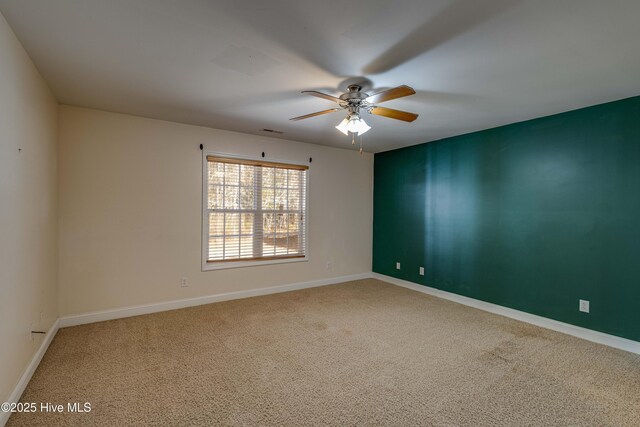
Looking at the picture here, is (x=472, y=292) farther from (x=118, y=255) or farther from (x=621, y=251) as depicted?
(x=118, y=255)

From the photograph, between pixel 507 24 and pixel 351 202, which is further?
pixel 351 202

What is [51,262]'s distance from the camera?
2969mm

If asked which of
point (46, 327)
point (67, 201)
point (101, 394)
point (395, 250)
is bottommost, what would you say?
point (101, 394)

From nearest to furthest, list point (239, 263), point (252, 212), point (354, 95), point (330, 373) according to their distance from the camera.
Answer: point (330, 373), point (354, 95), point (239, 263), point (252, 212)

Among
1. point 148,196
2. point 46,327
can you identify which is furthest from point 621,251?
point 46,327

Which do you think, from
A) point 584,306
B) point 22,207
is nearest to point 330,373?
point 22,207

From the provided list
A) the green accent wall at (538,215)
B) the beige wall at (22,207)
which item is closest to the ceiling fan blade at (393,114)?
the green accent wall at (538,215)

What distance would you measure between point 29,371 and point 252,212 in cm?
281

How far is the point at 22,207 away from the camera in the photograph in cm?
214

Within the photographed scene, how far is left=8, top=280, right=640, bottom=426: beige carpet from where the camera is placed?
192 centimetres

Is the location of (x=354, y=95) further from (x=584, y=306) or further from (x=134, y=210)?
(x=584, y=306)

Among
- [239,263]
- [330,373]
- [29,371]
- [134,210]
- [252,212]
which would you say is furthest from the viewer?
[252,212]

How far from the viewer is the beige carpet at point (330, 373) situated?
1.92 meters

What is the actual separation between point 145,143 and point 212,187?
3.11ft
